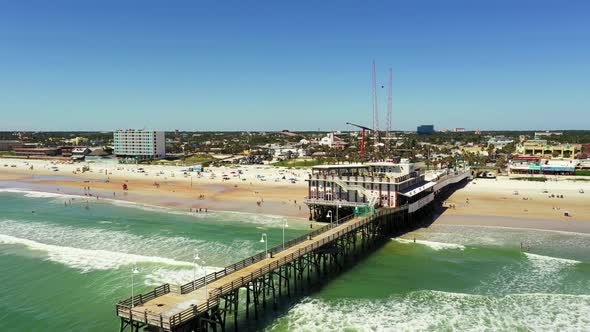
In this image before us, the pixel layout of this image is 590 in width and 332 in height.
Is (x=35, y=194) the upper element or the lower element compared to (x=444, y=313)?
upper

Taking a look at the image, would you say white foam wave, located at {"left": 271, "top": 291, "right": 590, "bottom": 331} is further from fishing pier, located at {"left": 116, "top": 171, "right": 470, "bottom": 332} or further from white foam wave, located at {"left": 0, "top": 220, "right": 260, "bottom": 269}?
white foam wave, located at {"left": 0, "top": 220, "right": 260, "bottom": 269}

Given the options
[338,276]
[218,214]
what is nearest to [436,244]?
[338,276]

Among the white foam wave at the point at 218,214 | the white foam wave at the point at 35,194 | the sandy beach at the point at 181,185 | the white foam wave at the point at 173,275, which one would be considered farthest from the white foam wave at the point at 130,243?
the white foam wave at the point at 35,194

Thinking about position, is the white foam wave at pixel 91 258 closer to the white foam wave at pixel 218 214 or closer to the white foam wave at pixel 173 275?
the white foam wave at pixel 173 275

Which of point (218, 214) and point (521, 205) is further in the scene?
point (521, 205)

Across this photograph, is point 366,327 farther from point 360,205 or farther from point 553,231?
point 553,231

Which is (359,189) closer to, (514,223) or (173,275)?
(514,223)


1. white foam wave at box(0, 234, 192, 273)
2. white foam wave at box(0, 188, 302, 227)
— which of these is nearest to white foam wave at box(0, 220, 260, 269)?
white foam wave at box(0, 234, 192, 273)
